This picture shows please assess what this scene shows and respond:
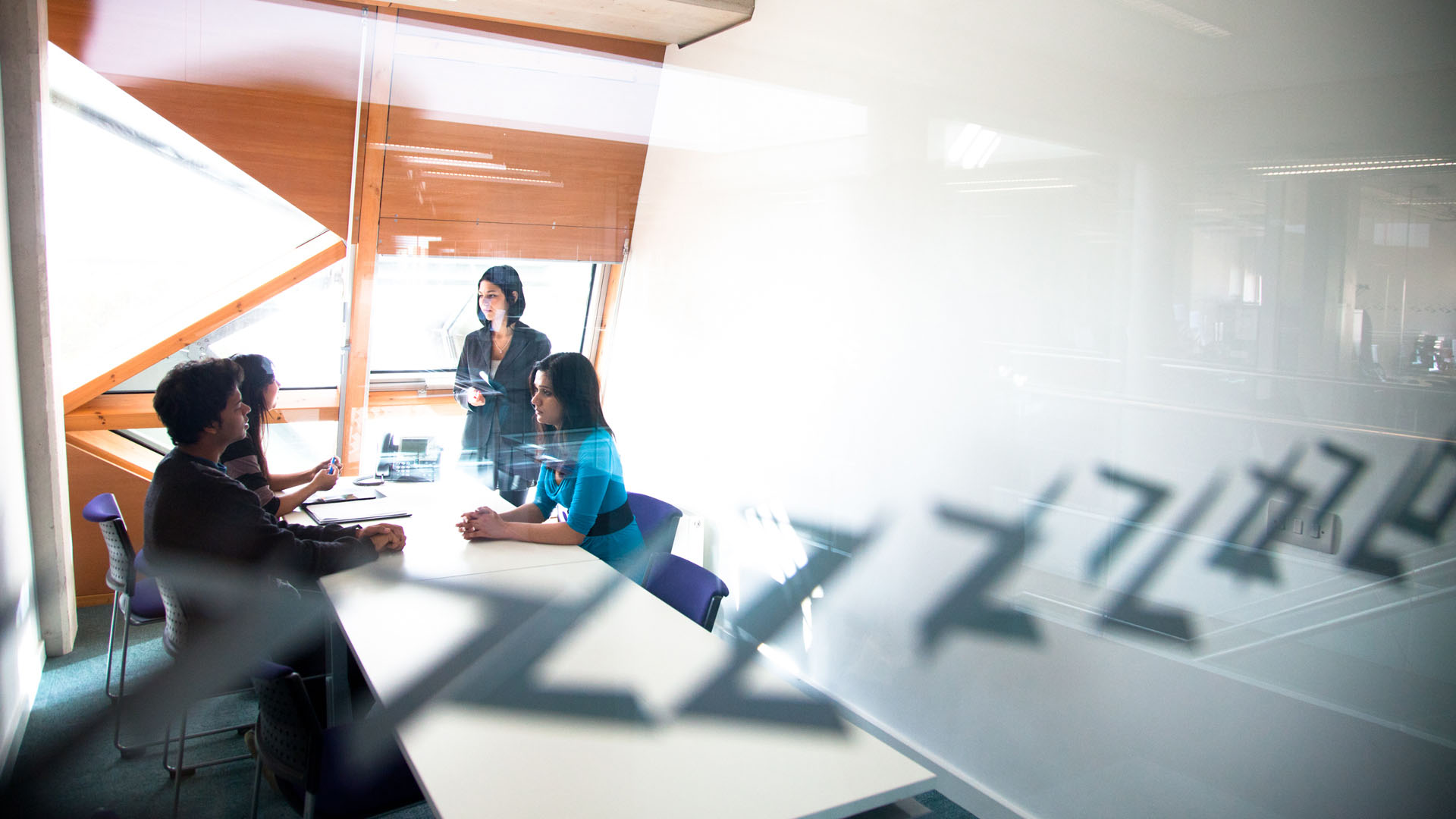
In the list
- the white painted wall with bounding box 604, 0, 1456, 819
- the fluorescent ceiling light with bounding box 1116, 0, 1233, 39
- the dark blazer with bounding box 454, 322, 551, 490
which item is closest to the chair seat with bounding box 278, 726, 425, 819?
the white painted wall with bounding box 604, 0, 1456, 819

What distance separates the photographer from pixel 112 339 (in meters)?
4.86

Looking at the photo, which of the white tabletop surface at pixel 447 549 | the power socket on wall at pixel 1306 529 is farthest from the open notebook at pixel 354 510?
the power socket on wall at pixel 1306 529

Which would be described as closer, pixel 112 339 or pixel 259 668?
pixel 259 668

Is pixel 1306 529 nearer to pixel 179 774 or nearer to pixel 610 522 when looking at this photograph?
pixel 610 522

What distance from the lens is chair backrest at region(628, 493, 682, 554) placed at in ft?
12.4

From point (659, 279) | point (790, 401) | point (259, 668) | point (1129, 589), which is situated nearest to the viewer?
point (259, 668)

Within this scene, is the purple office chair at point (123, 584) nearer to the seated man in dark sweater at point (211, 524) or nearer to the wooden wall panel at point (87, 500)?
the seated man in dark sweater at point (211, 524)

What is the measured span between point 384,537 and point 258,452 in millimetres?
1007

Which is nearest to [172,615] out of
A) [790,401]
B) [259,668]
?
[259,668]

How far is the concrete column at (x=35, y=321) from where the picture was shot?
3535 mm

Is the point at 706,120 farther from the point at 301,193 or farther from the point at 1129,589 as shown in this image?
the point at 1129,589

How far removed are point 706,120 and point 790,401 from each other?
69.9 inches

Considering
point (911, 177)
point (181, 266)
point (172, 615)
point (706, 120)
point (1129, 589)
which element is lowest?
point (172, 615)

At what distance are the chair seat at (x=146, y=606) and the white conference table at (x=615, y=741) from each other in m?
1.34
